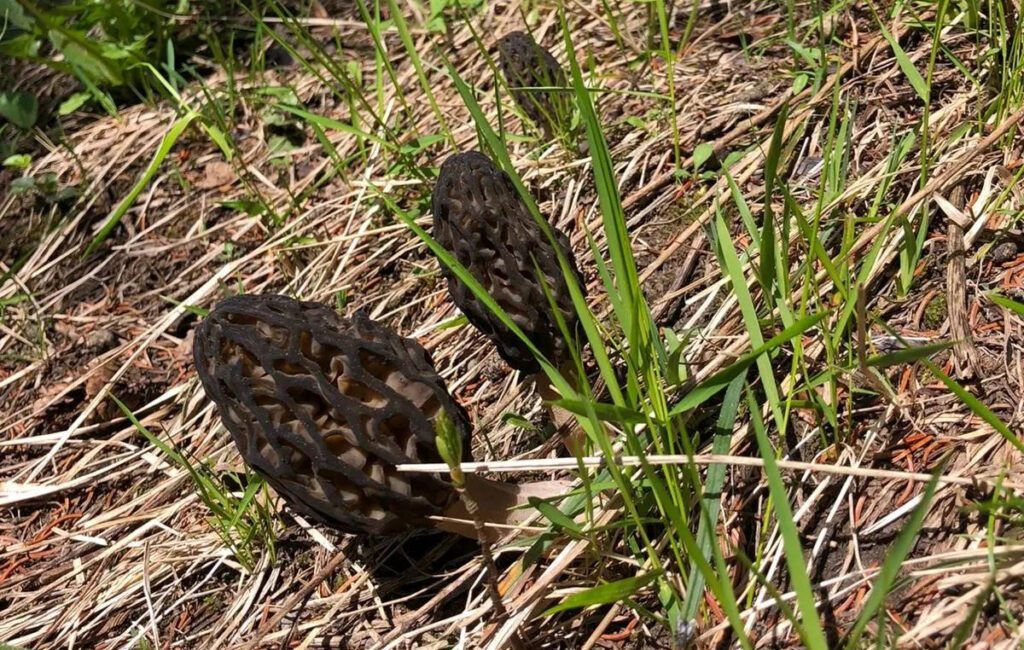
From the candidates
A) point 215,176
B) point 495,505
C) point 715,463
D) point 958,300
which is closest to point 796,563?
point 715,463

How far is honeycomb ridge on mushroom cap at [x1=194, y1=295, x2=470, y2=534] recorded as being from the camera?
5.95ft

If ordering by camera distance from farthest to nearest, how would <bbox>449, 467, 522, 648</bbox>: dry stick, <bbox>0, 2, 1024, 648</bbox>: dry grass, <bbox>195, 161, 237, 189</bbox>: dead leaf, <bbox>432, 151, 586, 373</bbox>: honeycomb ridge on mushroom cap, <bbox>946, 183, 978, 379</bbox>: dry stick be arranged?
<bbox>195, 161, 237, 189</bbox>: dead leaf → <bbox>432, 151, 586, 373</bbox>: honeycomb ridge on mushroom cap → <bbox>946, 183, 978, 379</bbox>: dry stick → <bbox>0, 2, 1024, 648</bbox>: dry grass → <bbox>449, 467, 522, 648</bbox>: dry stick

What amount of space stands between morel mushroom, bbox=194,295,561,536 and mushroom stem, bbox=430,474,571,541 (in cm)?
3

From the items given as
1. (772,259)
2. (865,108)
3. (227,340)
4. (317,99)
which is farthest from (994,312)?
(317,99)

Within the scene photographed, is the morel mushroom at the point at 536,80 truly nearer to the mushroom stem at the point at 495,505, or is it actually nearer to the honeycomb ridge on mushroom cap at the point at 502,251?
the honeycomb ridge on mushroom cap at the point at 502,251

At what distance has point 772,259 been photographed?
1.81 metres

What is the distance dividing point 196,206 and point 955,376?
2.59 meters

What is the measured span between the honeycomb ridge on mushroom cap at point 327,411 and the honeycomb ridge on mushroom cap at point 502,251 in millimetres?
235

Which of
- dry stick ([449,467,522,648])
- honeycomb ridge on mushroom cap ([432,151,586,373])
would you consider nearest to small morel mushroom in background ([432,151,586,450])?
honeycomb ridge on mushroom cap ([432,151,586,373])

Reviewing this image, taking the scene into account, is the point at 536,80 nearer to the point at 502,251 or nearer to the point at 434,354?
the point at 434,354

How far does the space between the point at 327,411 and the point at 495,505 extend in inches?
16.1

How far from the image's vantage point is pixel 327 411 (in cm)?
184

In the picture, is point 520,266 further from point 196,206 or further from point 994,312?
point 196,206

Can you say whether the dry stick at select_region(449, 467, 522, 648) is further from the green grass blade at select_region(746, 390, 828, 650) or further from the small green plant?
the small green plant
